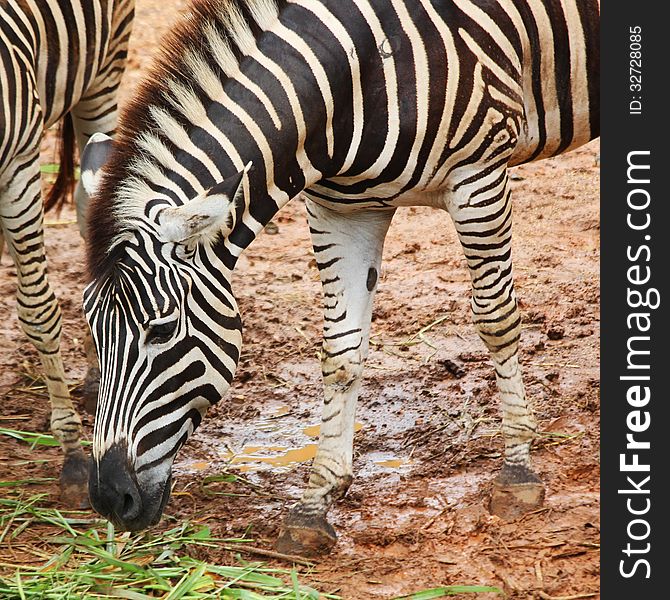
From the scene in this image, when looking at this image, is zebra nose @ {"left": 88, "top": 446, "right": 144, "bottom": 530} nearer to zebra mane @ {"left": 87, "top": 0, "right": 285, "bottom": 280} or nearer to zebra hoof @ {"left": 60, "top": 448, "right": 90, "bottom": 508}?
zebra mane @ {"left": 87, "top": 0, "right": 285, "bottom": 280}

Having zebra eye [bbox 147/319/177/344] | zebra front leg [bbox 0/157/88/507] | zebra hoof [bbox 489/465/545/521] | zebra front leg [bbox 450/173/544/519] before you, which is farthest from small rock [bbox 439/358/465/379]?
zebra eye [bbox 147/319/177/344]

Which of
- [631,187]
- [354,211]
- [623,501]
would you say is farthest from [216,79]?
[623,501]

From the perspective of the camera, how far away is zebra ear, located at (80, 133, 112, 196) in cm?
480

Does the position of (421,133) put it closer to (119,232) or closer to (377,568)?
(119,232)

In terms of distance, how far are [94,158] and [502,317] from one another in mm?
2192

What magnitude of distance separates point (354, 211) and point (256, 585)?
194 cm

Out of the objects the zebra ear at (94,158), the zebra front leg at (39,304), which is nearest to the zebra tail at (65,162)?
the zebra front leg at (39,304)

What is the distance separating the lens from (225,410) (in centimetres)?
697

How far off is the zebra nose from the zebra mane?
2.55ft

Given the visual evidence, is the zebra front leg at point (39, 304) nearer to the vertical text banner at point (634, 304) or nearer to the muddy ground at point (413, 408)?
the muddy ground at point (413, 408)

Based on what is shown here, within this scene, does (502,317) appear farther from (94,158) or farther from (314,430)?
(94,158)

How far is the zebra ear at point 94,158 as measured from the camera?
4.80m

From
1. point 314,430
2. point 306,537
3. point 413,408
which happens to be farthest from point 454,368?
point 306,537

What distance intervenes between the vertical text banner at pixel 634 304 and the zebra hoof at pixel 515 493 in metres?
0.82
